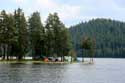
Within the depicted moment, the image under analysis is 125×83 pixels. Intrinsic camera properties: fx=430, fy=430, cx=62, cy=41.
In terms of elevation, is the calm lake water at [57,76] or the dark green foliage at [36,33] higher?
the dark green foliage at [36,33]

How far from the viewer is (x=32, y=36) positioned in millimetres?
149000

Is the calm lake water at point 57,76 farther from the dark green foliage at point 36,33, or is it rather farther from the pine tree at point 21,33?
the dark green foliage at point 36,33

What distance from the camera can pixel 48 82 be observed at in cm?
5219

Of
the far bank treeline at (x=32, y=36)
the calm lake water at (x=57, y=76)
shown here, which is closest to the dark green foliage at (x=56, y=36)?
the far bank treeline at (x=32, y=36)

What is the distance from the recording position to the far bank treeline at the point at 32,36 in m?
140

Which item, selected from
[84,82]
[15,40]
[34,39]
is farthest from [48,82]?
[34,39]

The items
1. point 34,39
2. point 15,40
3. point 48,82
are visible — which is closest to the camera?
point 48,82

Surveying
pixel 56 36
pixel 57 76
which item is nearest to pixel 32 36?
pixel 56 36

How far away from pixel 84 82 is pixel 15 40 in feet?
285

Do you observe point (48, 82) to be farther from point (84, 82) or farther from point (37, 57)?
point (37, 57)

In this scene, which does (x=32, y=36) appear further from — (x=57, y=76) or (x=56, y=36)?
(x=57, y=76)

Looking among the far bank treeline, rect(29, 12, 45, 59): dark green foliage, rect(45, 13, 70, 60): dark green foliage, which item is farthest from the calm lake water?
rect(45, 13, 70, 60): dark green foliage

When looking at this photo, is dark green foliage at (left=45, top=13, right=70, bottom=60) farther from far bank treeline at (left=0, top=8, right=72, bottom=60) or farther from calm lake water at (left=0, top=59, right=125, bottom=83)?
calm lake water at (left=0, top=59, right=125, bottom=83)

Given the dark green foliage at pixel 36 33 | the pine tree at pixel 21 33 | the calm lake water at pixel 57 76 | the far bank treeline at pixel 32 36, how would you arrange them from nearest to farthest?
the calm lake water at pixel 57 76 < the far bank treeline at pixel 32 36 < the pine tree at pixel 21 33 < the dark green foliage at pixel 36 33
